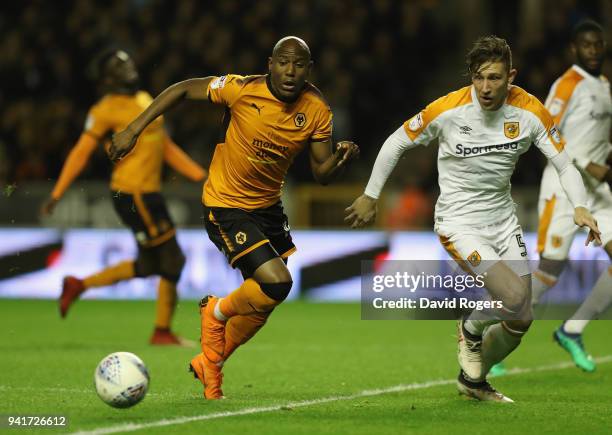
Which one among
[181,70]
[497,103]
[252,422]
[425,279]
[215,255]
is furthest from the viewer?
[181,70]

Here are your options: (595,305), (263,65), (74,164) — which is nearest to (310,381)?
(595,305)

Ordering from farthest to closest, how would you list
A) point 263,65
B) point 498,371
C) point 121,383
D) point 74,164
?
point 263,65
point 74,164
point 498,371
point 121,383

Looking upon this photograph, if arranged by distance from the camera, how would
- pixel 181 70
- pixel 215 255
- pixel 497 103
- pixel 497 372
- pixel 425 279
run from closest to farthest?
pixel 497 103 < pixel 497 372 < pixel 425 279 < pixel 215 255 < pixel 181 70

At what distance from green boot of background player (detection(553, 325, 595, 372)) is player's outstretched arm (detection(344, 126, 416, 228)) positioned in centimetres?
269

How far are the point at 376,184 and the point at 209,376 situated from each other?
149 centimetres

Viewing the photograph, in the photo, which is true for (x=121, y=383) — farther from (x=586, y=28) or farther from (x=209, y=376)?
(x=586, y=28)

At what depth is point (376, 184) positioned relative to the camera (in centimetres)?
687

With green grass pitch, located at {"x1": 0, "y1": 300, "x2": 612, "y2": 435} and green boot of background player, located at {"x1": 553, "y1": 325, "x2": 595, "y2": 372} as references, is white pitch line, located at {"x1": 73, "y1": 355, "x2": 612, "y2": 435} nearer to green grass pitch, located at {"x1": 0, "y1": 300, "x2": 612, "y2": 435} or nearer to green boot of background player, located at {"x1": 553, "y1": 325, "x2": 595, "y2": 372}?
green grass pitch, located at {"x1": 0, "y1": 300, "x2": 612, "y2": 435}

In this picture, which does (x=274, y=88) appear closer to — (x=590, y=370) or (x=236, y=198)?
(x=236, y=198)

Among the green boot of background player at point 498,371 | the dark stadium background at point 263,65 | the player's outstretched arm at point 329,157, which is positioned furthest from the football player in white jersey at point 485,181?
the dark stadium background at point 263,65

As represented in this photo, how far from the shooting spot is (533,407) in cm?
688

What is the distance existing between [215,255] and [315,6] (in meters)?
5.61

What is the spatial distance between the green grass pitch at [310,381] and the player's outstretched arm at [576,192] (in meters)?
1.02

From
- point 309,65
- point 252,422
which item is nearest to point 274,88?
point 309,65
